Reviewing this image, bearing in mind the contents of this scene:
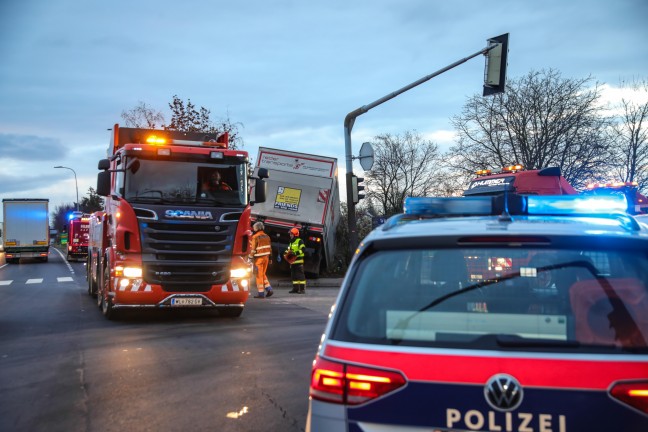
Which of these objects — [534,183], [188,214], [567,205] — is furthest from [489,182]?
[567,205]

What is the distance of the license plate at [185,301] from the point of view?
11.8 metres

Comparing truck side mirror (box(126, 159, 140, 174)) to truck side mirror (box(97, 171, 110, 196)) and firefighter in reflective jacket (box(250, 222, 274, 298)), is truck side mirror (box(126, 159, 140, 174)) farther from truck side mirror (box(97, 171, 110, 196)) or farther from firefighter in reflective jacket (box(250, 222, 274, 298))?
firefighter in reflective jacket (box(250, 222, 274, 298))

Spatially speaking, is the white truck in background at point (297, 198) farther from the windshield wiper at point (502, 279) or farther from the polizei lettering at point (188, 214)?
the windshield wiper at point (502, 279)

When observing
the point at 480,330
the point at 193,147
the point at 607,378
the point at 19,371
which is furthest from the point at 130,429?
the point at 193,147

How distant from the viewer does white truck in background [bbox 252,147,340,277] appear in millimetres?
22516

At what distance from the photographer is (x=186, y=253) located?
11805mm

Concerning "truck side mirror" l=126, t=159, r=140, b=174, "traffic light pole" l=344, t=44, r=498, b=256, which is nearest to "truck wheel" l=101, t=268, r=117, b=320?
"truck side mirror" l=126, t=159, r=140, b=174

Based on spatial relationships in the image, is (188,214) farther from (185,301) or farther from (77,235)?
(77,235)

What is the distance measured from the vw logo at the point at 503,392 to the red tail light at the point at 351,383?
0.33 meters

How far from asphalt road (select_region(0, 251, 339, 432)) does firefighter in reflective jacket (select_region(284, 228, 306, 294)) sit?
4744 millimetres

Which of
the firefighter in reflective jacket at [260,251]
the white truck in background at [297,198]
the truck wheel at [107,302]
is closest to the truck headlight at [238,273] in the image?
the truck wheel at [107,302]

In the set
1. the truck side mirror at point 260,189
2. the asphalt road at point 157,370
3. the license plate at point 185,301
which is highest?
the truck side mirror at point 260,189

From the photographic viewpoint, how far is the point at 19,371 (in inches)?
311

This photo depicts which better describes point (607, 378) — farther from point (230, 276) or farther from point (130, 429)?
point (230, 276)
